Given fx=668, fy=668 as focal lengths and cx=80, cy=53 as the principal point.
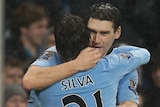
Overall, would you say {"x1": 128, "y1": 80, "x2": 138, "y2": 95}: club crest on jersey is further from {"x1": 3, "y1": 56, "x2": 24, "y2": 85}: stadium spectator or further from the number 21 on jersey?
{"x1": 3, "y1": 56, "x2": 24, "y2": 85}: stadium spectator

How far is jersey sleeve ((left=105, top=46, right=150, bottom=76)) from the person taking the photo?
168cm

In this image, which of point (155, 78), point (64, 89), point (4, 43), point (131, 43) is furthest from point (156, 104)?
point (4, 43)

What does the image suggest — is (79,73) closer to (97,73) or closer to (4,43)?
(97,73)

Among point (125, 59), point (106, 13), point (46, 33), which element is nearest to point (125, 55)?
point (125, 59)

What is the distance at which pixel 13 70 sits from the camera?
1.79 m

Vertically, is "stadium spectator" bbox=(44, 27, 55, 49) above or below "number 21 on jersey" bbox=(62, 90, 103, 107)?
above

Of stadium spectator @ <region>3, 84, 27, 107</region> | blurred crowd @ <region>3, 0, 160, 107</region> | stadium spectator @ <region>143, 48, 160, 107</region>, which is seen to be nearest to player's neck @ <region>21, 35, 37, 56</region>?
blurred crowd @ <region>3, 0, 160, 107</region>

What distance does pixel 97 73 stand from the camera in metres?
1.68

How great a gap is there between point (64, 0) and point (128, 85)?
0.30 meters

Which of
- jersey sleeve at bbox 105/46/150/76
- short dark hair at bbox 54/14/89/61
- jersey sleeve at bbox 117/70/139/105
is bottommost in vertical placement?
jersey sleeve at bbox 117/70/139/105

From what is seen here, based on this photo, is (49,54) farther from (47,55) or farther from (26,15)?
(26,15)

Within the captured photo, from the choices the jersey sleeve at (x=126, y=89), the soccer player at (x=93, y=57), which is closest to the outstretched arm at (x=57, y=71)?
the soccer player at (x=93, y=57)

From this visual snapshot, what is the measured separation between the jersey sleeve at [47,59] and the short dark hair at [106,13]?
0.13m

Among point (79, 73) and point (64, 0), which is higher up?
point (64, 0)
